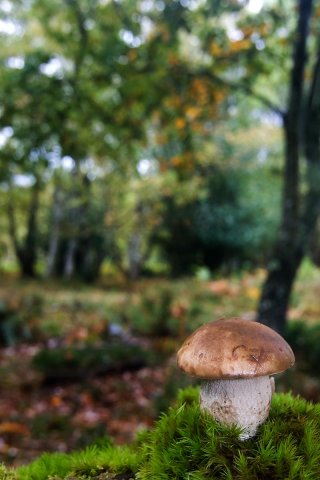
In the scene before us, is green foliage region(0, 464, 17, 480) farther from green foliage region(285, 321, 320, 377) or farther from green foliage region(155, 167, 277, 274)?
green foliage region(155, 167, 277, 274)

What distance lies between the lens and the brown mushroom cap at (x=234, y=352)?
5.76 ft

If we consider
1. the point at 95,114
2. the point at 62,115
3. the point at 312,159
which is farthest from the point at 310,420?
the point at 312,159

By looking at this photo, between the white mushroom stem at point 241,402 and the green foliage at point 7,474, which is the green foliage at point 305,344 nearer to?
the white mushroom stem at point 241,402

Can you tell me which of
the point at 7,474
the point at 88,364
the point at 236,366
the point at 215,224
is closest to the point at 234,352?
the point at 236,366

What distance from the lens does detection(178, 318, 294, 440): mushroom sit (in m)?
1.76

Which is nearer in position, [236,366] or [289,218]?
[236,366]

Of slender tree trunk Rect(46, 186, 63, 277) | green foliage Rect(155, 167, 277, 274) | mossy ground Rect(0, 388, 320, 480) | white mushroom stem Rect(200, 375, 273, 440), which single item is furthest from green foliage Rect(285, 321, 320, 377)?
slender tree trunk Rect(46, 186, 63, 277)

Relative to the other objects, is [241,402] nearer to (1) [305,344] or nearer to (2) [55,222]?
(1) [305,344]

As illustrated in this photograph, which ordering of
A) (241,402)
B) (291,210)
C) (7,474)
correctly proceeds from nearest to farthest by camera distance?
(241,402) < (7,474) < (291,210)

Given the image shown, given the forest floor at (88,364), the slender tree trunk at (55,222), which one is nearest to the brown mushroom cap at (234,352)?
the forest floor at (88,364)

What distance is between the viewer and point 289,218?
7.09m

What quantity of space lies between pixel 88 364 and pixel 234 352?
742 cm

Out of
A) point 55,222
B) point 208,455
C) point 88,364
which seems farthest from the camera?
point 55,222

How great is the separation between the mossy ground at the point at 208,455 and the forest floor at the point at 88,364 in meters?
2.85
